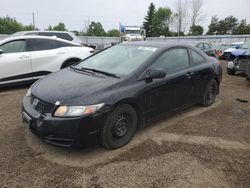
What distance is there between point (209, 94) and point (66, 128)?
373 cm

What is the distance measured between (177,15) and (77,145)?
2606 inches

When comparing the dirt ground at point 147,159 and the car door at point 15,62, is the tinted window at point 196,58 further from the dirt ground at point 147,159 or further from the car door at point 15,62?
the car door at point 15,62

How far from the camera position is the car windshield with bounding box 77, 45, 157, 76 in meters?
4.19

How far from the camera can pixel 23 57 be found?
7125mm

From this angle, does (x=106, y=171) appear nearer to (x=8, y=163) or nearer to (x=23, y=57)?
(x=8, y=163)

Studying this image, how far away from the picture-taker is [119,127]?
373 cm

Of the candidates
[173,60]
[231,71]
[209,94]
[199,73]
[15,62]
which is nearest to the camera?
[173,60]

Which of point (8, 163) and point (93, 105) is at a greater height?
point (93, 105)

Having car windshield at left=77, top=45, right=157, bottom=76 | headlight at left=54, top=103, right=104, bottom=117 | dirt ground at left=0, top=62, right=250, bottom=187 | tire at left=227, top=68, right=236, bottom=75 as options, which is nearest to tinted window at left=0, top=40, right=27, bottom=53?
dirt ground at left=0, top=62, right=250, bottom=187

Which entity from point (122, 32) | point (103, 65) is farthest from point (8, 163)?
point (122, 32)

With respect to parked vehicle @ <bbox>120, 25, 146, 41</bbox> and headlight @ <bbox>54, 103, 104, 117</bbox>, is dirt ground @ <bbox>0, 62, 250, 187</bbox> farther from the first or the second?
parked vehicle @ <bbox>120, 25, 146, 41</bbox>

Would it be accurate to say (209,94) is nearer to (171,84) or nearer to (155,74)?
(171,84)

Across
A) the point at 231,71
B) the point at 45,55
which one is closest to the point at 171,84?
the point at 45,55

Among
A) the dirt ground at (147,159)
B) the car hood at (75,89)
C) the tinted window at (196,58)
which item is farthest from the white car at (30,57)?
the tinted window at (196,58)
